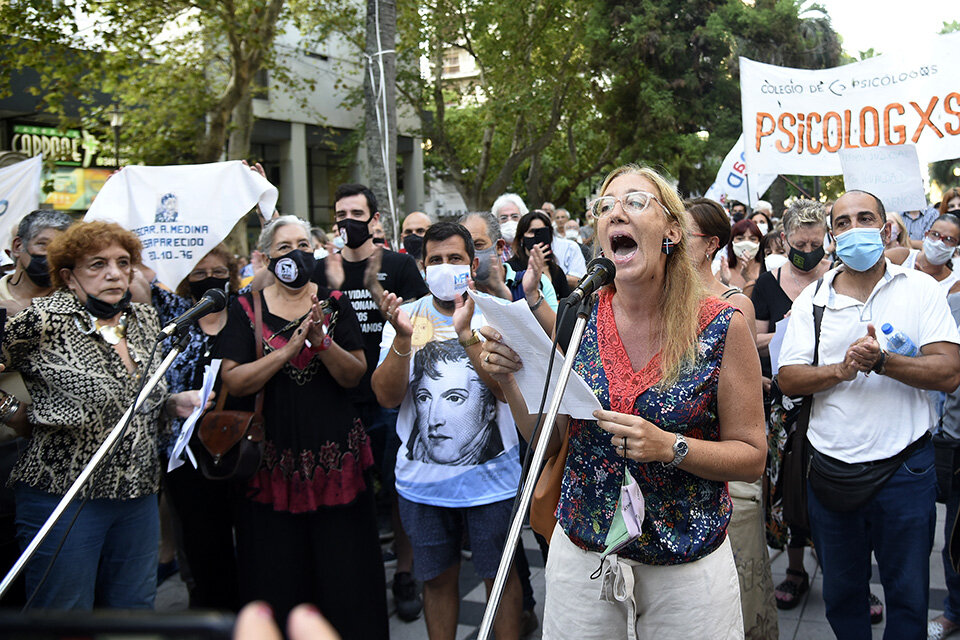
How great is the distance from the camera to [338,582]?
385cm

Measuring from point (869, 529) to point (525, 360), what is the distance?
1.92m

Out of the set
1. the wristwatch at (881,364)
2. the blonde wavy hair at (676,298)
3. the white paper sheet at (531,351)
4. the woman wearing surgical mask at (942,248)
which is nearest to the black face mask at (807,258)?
the woman wearing surgical mask at (942,248)

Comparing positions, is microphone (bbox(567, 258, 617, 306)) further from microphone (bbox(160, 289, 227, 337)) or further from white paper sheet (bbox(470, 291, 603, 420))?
microphone (bbox(160, 289, 227, 337))

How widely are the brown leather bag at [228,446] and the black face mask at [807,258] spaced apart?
10.5 feet

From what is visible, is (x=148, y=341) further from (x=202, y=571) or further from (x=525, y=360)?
(x=525, y=360)

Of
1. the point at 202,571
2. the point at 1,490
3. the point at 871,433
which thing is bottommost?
the point at 202,571

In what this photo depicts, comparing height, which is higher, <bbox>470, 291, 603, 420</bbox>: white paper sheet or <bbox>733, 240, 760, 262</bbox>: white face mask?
<bbox>733, 240, 760, 262</bbox>: white face mask

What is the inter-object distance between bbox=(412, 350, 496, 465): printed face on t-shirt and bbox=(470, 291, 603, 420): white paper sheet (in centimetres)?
114

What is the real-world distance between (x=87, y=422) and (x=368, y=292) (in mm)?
2139

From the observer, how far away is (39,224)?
434 cm

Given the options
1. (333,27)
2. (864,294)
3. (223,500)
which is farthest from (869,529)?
(333,27)

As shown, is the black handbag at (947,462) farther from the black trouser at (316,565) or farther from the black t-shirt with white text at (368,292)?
the black t-shirt with white text at (368,292)

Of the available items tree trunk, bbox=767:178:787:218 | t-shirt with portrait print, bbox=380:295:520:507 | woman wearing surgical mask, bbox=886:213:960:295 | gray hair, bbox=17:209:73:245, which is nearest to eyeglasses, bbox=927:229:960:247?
woman wearing surgical mask, bbox=886:213:960:295

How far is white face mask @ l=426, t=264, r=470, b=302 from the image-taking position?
3.69 m
